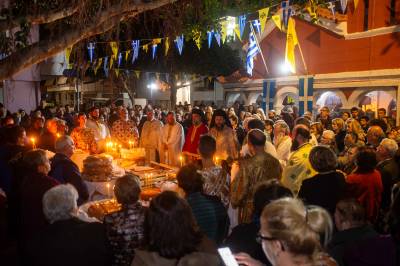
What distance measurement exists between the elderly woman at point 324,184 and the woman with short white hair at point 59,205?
101 inches

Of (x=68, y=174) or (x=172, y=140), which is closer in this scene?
(x=68, y=174)

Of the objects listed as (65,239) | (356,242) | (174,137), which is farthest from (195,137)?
(356,242)

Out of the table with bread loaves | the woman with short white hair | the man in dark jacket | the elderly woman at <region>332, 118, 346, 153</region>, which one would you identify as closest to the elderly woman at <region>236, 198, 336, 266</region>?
the woman with short white hair

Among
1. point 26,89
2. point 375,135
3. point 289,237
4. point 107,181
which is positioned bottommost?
point 107,181

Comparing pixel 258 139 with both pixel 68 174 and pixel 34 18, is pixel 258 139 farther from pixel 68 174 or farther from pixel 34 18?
pixel 34 18

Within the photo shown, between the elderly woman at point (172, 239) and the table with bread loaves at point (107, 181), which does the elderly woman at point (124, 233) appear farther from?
the table with bread loaves at point (107, 181)

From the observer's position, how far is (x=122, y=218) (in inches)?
120

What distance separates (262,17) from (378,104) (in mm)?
12705

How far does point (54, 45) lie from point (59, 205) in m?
2.93

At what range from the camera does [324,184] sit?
4004 mm

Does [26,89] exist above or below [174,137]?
above

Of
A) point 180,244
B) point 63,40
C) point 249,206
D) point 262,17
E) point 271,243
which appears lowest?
point 249,206

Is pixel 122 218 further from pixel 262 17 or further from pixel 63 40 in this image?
pixel 262 17

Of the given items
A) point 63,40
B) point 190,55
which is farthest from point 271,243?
point 190,55
